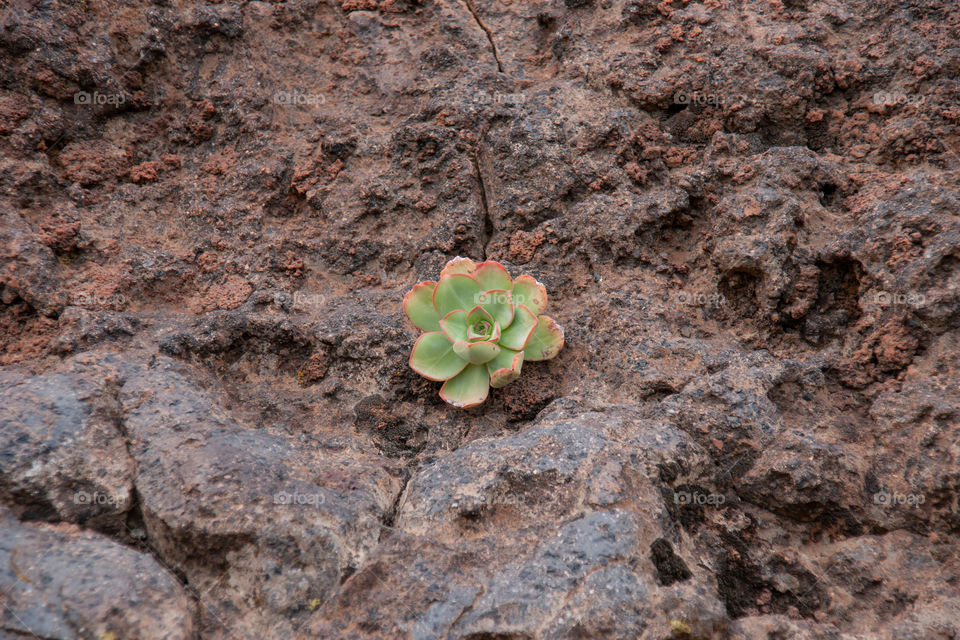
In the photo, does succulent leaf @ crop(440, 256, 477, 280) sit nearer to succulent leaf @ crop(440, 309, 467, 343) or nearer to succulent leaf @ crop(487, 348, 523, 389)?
succulent leaf @ crop(440, 309, 467, 343)

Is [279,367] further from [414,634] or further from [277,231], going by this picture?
[414,634]

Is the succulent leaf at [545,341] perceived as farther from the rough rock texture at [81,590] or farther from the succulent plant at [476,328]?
the rough rock texture at [81,590]

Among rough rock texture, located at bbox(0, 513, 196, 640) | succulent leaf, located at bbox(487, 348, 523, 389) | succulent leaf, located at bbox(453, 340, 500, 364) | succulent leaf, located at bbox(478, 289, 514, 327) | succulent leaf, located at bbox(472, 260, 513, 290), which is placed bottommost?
rough rock texture, located at bbox(0, 513, 196, 640)

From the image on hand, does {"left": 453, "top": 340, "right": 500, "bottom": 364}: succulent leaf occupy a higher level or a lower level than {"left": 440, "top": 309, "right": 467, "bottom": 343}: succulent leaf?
lower

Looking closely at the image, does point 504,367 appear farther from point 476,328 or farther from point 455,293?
point 455,293

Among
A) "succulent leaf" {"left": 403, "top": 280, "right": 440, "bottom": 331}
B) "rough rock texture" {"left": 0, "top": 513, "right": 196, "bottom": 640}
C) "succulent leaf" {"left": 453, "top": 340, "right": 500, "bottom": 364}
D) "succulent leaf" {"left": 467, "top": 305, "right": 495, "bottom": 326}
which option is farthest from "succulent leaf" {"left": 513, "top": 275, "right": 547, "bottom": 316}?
"rough rock texture" {"left": 0, "top": 513, "right": 196, "bottom": 640}
